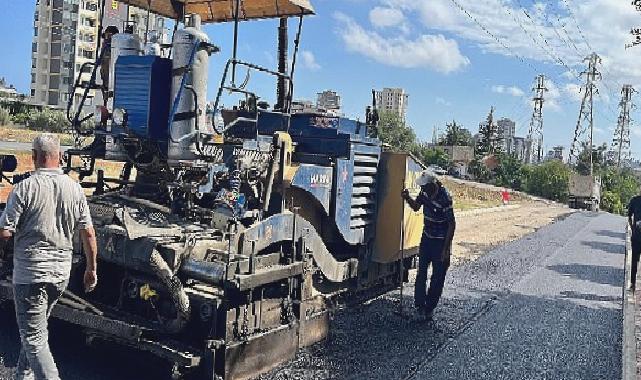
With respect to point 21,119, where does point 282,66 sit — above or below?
above

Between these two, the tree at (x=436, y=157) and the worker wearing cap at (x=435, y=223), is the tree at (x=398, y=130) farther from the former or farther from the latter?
the worker wearing cap at (x=435, y=223)

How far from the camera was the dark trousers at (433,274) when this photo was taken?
6914 mm

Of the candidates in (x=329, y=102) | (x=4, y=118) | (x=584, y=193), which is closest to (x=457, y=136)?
(x=584, y=193)

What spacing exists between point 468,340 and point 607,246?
1007 cm

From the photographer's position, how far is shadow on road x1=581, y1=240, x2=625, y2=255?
→ 14322 mm

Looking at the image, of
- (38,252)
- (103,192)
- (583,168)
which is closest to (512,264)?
A: (103,192)

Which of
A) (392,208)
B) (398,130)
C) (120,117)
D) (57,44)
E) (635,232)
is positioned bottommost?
(635,232)

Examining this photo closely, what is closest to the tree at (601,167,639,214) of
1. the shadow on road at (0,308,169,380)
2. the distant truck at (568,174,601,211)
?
the distant truck at (568,174,601,211)

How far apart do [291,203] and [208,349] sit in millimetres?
1927

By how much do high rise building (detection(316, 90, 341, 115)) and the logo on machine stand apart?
124 cm

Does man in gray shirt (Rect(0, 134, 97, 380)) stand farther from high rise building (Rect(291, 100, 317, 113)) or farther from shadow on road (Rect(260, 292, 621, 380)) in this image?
high rise building (Rect(291, 100, 317, 113))

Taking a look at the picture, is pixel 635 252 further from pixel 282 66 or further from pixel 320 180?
pixel 282 66

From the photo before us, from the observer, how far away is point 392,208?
285 inches

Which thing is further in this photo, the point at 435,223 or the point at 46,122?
the point at 46,122
